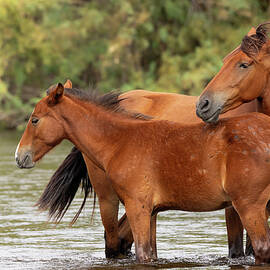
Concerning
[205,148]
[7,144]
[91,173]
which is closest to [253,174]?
[205,148]

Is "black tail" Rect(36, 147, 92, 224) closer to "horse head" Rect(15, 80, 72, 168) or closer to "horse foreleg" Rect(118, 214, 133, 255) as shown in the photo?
"horse foreleg" Rect(118, 214, 133, 255)

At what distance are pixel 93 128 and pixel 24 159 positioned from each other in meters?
0.71

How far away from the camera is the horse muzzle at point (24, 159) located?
7.04m

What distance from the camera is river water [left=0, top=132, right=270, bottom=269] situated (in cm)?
738

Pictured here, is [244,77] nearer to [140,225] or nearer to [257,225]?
[257,225]

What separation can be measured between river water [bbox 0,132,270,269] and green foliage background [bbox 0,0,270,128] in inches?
726

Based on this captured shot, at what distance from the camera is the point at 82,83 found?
111ft

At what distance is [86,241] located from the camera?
8.89m

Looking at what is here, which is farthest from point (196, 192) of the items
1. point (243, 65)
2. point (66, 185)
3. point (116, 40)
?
point (116, 40)

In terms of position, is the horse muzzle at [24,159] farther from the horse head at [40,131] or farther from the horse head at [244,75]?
the horse head at [244,75]

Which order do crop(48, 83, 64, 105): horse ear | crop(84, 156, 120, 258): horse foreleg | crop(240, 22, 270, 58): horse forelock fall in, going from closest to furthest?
crop(240, 22, 270, 58): horse forelock < crop(48, 83, 64, 105): horse ear < crop(84, 156, 120, 258): horse foreleg

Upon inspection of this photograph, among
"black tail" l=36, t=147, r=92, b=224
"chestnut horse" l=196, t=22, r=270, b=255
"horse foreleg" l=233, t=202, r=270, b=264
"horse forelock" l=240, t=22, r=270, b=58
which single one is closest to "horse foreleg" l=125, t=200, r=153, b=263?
"horse foreleg" l=233, t=202, r=270, b=264

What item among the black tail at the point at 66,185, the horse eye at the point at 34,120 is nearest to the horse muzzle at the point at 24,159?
the horse eye at the point at 34,120

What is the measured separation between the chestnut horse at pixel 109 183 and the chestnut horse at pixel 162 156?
24.0 inches
